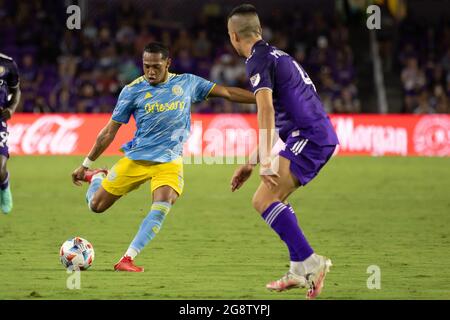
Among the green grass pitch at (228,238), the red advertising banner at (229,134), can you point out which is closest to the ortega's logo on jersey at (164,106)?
the green grass pitch at (228,238)

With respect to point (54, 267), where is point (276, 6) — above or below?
above

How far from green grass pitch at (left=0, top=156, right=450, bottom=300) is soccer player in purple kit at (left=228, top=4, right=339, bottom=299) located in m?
0.25

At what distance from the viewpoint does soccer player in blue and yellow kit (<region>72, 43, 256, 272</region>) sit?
9031 mm

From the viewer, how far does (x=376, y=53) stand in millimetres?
28344

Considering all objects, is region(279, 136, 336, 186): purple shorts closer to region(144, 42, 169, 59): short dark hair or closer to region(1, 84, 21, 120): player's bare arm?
region(144, 42, 169, 59): short dark hair

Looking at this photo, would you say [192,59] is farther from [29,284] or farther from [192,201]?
[29,284]

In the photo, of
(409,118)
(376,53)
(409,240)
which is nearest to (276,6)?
(376,53)

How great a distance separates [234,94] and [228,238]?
2622 millimetres

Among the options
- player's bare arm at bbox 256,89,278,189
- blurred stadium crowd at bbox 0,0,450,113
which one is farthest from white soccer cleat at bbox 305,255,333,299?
blurred stadium crowd at bbox 0,0,450,113

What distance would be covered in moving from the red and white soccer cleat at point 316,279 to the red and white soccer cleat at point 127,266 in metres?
1.85

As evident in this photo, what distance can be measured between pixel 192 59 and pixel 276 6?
11.5 ft

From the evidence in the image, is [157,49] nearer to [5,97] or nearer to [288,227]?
[288,227]

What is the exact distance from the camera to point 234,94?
8.98 m
